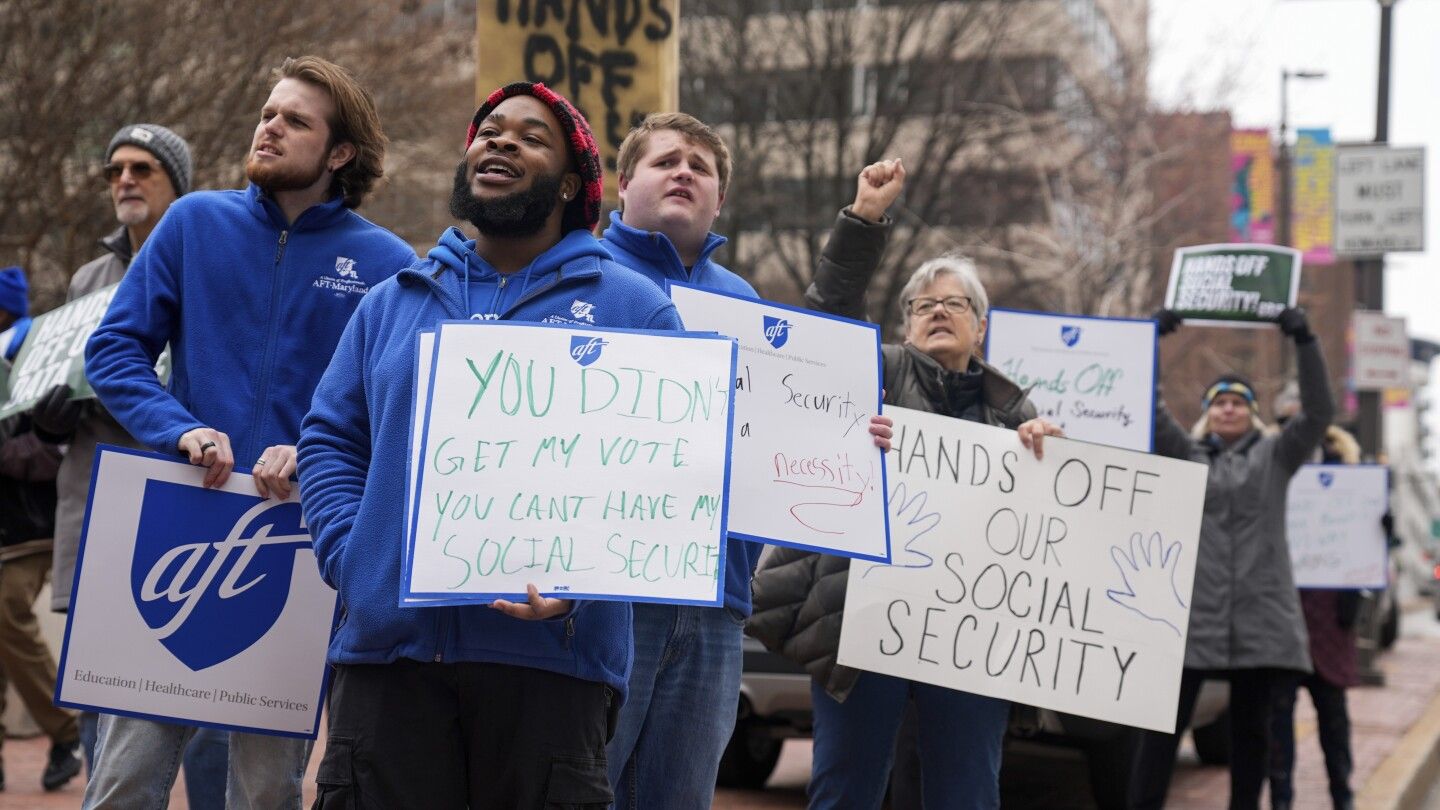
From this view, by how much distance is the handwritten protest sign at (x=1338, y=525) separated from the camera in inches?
371

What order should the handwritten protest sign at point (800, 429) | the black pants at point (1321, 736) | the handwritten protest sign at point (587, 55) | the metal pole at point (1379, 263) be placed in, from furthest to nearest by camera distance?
the metal pole at point (1379, 263), the black pants at point (1321, 736), the handwritten protest sign at point (587, 55), the handwritten protest sign at point (800, 429)

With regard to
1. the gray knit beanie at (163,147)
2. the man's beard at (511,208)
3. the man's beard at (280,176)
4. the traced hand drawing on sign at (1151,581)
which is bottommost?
the traced hand drawing on sign at (1151,581)

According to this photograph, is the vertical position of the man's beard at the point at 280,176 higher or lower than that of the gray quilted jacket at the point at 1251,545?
higher

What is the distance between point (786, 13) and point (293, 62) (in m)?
18.2

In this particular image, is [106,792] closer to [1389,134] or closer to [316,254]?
[316,254]

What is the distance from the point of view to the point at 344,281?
156 inches

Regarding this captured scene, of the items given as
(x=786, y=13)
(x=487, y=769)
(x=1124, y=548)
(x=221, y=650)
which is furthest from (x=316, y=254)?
(x=786, y=13)

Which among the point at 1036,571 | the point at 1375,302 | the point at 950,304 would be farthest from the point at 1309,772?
the point at 1375,302

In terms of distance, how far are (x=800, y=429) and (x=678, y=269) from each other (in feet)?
1.62

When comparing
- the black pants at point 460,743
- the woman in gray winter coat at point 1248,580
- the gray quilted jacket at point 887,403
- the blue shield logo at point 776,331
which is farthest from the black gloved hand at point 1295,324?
the black pants at point 460,743

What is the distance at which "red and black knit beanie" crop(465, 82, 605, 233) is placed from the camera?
3.35 metres

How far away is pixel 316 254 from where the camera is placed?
13.0ft

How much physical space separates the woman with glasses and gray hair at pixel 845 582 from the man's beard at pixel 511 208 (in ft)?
5.16

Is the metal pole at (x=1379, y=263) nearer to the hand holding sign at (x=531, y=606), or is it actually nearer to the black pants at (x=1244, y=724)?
the black pants at (x=1244, y=724)
